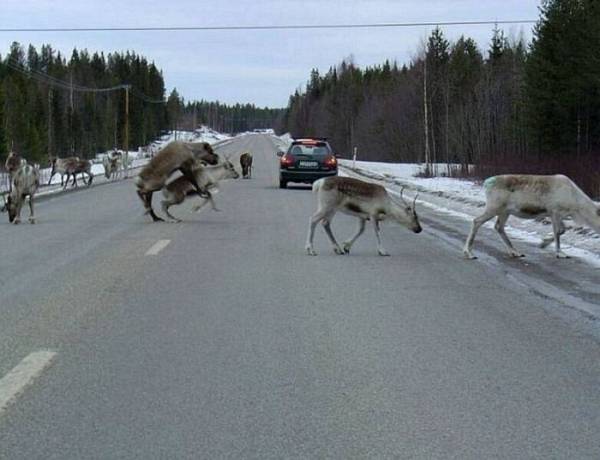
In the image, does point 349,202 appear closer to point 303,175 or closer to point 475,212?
point 475,212

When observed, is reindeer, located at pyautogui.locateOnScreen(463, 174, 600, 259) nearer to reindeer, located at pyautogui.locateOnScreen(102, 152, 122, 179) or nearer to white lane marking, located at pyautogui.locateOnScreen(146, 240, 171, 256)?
white lane marking, located at pyautogui.locateOnScreen(146, 240, 171, 256)

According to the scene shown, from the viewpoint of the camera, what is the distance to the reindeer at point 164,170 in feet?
61.5

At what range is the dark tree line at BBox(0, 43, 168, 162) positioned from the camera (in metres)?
100

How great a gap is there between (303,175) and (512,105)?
93.3ft

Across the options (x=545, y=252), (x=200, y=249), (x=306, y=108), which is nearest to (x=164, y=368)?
(x=200, y=249)

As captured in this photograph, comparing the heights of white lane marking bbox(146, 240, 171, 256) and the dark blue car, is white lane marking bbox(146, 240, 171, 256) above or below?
below

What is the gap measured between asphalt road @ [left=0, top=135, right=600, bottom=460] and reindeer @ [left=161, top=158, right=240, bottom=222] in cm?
586

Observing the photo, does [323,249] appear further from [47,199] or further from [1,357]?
[47,199]

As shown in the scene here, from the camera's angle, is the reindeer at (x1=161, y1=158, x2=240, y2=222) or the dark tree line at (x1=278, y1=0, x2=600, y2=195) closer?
the reindeer at (x1=161, y1=158, x2=240, y2=222)

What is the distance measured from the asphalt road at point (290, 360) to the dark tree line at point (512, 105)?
16135 mm

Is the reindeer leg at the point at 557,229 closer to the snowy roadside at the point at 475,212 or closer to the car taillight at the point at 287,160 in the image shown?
the snowy roadside at the point at 475,212

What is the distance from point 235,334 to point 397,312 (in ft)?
6.01

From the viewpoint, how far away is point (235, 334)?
7496 mm

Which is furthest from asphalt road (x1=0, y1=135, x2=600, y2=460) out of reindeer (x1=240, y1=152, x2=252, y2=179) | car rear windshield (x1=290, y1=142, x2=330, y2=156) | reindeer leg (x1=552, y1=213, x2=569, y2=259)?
reindeer (x1=240, y1=152, x2=252, y2=179)
